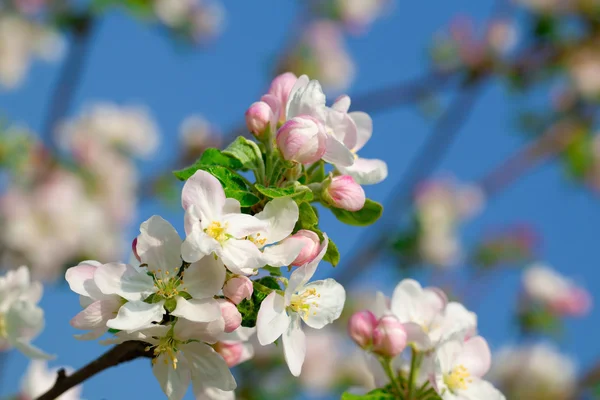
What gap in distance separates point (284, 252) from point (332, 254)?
0.28 ft

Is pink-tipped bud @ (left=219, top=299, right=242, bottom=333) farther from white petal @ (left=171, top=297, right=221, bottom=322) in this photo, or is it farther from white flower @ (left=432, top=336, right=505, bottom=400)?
white flower @ (left=432, top=336, right=505, bottom=400)

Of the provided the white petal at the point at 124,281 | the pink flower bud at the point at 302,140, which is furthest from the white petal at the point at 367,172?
the white petal at the point at 124,281

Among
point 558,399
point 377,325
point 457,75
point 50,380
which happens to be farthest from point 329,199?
point 558,399

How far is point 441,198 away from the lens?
5.56 m

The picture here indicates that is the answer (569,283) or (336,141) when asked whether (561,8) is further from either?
(336,141)

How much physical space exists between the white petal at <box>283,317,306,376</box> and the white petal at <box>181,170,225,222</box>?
17cm

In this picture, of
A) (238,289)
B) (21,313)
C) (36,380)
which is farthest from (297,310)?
(36,380)

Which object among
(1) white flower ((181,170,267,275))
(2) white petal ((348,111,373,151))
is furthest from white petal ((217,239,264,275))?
(2) white petal ((348,111,373,151))

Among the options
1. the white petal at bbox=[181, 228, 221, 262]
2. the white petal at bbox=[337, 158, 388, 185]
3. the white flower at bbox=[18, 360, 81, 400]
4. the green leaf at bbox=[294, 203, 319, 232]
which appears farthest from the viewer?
the white flower at bbox=[18, 360, 81, 400]

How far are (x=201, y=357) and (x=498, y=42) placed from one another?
4.48 metres

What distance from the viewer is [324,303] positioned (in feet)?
2.95

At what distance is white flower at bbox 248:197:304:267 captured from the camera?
0.81 metres

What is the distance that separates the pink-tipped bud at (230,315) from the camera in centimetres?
78

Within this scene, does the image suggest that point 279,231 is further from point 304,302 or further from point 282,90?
point 282,90
